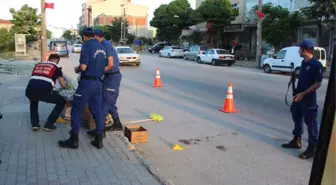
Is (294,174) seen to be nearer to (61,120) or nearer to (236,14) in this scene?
(61,120)

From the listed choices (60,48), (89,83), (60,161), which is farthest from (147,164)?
(60,48)

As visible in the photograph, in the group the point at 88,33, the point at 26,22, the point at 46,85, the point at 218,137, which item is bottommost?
the point at 218,137

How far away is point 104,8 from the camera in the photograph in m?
137

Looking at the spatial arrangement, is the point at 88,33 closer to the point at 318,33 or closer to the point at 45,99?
the point at 45,99

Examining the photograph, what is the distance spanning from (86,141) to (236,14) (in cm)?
3728

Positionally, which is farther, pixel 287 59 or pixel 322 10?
pixel 322 10

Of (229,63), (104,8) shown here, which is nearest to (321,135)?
(229,63)

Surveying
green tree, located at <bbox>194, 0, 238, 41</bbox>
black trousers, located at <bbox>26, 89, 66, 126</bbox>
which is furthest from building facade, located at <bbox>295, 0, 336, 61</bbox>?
black trousers, located at <bbox>26, 89, 66, 126</bbox>

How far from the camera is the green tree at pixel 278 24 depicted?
91.0 feet

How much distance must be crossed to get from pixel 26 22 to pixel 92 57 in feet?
147

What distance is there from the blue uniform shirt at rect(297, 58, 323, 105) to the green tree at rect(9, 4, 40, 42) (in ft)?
148

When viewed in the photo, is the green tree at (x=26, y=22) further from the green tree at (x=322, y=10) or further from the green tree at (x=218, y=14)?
the green tree at (x=322, y=10)

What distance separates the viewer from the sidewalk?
456 centimetres

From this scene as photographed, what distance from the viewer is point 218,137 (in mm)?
7191
